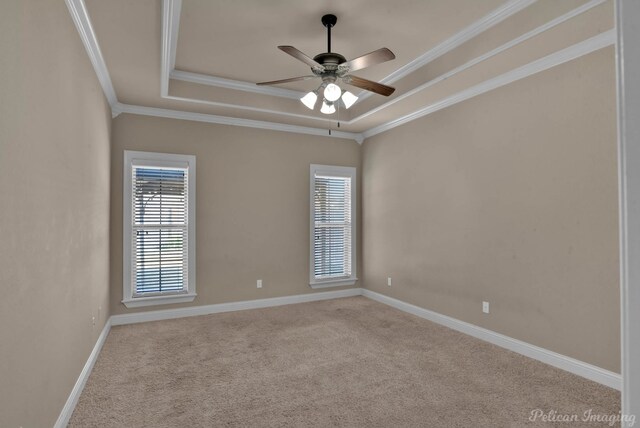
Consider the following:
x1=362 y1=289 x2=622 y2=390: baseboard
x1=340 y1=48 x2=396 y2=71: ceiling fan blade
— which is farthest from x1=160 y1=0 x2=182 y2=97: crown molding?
x1=362 y1=289 x2=622 y2=390: baseboard

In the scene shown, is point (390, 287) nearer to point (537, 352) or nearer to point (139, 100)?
point (537, 352)

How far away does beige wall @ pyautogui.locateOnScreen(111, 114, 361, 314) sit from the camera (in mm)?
4516

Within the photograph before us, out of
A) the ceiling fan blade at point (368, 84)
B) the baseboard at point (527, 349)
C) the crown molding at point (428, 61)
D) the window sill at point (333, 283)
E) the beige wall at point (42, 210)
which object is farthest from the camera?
the window sill at point (333, 283)

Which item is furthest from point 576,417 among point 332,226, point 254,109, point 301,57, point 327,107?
point 254,109

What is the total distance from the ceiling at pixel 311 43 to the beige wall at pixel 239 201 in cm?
40

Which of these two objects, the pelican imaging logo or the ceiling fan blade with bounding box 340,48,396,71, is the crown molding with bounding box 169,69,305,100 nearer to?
the ceiling fan blade with bounding box 340,48,396,71

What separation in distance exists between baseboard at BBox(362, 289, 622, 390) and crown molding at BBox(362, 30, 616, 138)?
2460mm

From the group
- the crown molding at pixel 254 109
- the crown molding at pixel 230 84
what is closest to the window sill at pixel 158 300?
the crown molding at pixel 254 109

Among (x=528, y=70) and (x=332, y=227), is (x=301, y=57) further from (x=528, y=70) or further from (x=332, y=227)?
(x=332, y=227)

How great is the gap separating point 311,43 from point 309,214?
2.71m

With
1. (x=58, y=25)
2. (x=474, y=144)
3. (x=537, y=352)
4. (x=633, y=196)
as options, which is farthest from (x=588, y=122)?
(x=58, y=25)

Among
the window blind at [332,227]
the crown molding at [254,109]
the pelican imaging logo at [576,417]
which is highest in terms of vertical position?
the crown molding at [254,109]

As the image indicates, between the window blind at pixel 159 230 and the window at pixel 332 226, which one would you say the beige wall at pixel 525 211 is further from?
the window blind at pixel 159 230

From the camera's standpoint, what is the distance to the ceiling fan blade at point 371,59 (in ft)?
8.47
